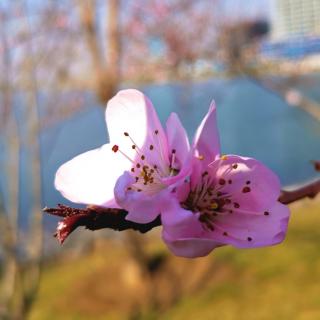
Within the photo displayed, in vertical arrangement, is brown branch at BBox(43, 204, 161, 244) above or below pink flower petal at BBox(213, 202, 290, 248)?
above

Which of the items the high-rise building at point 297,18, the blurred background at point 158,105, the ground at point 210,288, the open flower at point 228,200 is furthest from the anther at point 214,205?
the ground at point 210,288

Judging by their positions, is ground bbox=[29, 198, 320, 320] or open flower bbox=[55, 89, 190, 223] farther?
ground bbox=[29, 198, 320, 320]

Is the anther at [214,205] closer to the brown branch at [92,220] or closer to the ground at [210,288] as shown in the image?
the brown branch at [92,220]

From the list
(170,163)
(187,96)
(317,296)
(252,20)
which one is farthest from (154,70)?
(170,163)

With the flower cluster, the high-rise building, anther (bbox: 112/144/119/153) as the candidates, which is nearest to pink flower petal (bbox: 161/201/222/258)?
the flower cluster

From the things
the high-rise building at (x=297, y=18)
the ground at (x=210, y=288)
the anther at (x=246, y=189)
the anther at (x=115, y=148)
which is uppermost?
the anther at (x=115, y=148)

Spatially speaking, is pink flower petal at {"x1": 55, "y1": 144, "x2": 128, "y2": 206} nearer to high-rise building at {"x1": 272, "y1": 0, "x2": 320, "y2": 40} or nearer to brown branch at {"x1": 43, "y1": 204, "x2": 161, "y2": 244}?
brown branch at {"x1": 43, "y1": 204, "x2": 161, "y2": 244}
